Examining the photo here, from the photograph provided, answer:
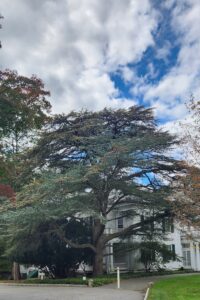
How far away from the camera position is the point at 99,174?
26391 mm

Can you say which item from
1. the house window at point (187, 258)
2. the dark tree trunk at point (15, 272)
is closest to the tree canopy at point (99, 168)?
the dark tree trunk at point (15, 272)

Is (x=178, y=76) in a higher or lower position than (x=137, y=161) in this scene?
higher

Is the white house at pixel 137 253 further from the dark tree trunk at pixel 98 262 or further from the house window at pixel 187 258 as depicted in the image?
the dark tree trunk at pixel 98 262

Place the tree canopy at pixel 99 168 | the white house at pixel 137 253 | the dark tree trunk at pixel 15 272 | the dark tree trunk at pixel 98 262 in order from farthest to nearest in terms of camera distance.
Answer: the white house at pixel 137 253 < the dark tree trunk at pixel 15 272 < the dark tree trunk at pixel 98 262 < the tree canopy at pixel 99 168

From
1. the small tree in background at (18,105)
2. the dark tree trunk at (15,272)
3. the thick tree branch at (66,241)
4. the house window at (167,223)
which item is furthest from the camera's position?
the dark tree trunk at (15,272)

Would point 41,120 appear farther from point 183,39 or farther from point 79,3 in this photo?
point 183,39

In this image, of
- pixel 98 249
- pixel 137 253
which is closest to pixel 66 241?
pixel 98 249

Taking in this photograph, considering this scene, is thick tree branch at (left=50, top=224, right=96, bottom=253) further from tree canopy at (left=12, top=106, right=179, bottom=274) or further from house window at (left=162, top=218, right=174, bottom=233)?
house window at (left=162, top=218, right=174, bottom=233)

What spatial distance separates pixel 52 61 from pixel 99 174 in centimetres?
1138

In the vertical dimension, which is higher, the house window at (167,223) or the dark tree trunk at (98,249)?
the house window at (167,223)

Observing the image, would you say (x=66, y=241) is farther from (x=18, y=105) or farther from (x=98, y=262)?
(x=18, y=105)

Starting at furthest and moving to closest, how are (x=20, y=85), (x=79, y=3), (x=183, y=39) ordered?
1. (x=183, y=39)
2. (x=79, y=3)
3. (x=20, y=85)

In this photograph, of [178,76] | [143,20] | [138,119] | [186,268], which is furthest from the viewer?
[186,268]

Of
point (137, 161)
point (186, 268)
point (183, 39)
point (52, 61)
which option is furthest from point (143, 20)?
point (186, 268)
